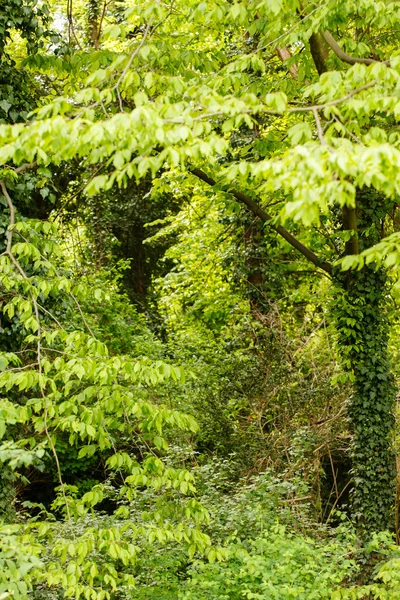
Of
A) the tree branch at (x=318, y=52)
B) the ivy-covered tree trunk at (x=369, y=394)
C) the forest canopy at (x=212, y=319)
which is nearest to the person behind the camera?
the forest canopy at (x=212, y=319)

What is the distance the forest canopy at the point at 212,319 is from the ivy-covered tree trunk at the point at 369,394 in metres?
0.03

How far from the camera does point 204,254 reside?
1426 cm

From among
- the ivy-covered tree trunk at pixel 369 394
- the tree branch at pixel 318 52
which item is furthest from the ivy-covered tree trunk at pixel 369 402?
the tree branch at pixel 318 52

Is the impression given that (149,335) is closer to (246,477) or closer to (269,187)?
(246,477)

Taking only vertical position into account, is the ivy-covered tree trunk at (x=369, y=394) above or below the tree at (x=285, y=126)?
below

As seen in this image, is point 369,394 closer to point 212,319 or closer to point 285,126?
point 285,126

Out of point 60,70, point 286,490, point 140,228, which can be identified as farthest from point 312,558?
point 140,228

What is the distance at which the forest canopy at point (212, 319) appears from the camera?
13.9 ft

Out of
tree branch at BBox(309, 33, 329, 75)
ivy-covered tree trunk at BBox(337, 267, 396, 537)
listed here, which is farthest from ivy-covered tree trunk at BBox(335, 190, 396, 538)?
tree branch at BBox(309, 33, 329, 75)

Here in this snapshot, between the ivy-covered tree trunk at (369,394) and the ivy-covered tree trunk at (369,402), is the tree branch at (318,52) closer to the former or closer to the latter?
the ivy-covered tree trunk at (369,394)

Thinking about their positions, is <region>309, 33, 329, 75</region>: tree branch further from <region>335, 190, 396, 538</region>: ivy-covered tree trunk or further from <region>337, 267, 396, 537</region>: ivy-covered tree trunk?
<region>337, 267, 396, 537</region>: ivy-covered tree trunk

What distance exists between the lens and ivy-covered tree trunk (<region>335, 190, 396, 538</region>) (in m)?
8.98

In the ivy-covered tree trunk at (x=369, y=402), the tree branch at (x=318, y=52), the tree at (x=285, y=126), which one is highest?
the tree branch at (x=318, y=52)

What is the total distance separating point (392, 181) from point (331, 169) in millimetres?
371
